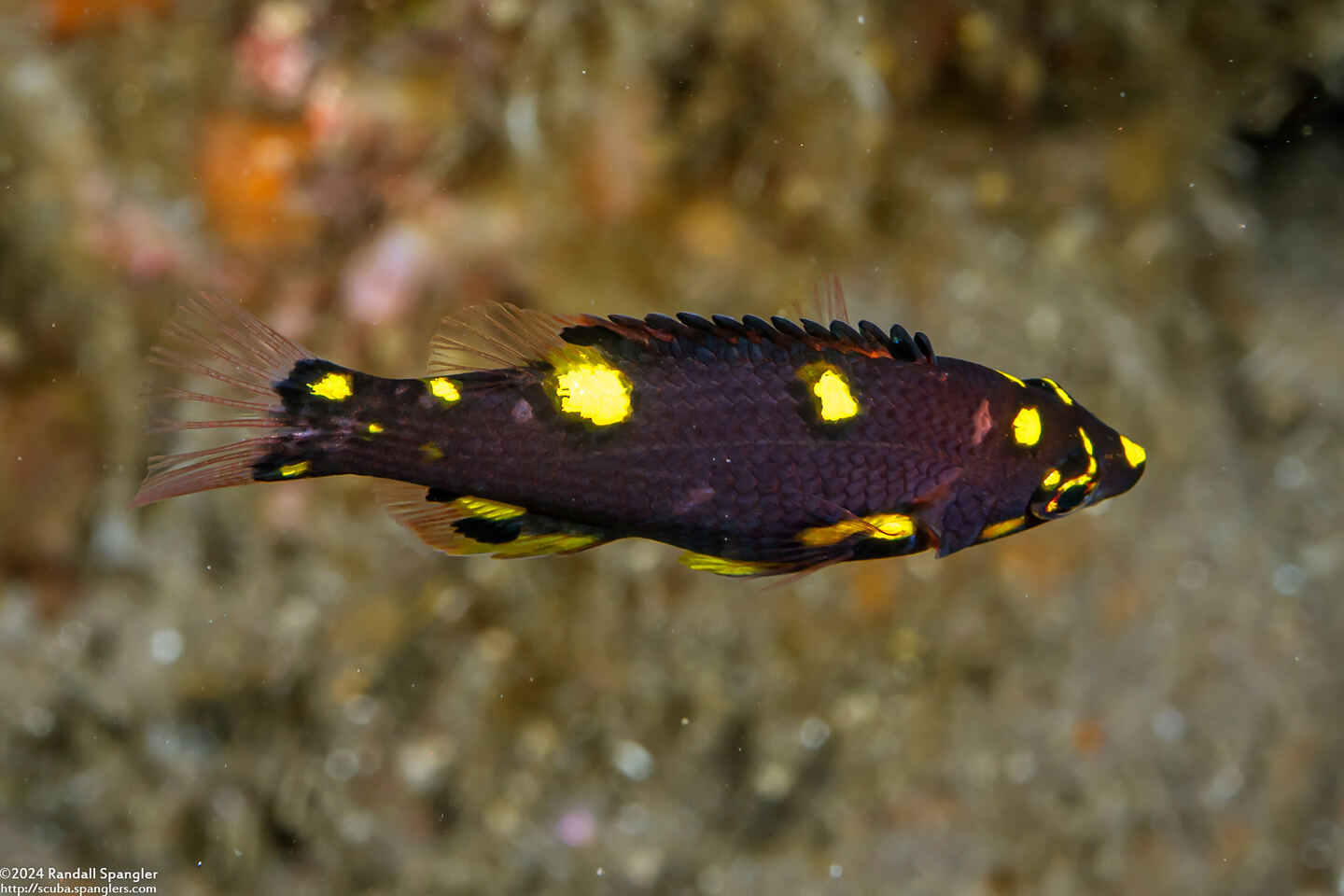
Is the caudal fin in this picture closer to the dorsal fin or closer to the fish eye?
the dorsal fin

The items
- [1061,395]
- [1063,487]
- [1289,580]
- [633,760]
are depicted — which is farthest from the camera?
[1289,580]

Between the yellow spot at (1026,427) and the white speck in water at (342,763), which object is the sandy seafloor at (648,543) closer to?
the white speck in water at (342,763)

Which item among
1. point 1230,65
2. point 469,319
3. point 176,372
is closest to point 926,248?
point 1230,65

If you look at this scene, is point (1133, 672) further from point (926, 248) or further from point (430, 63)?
point (430, 63)

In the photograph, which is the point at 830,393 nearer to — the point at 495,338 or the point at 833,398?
the point at 833,398

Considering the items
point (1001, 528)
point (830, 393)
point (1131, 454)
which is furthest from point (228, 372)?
point (1131, 454)
